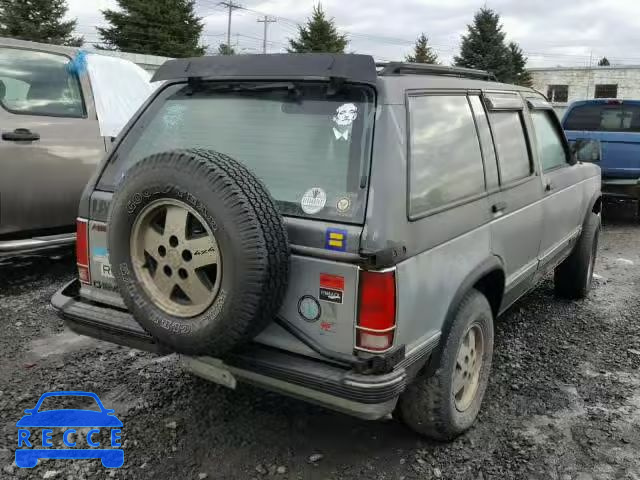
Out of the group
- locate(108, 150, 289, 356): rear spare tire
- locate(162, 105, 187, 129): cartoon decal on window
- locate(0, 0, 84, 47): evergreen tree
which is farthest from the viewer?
locate(0, 0, 84, 47): evergreen tree

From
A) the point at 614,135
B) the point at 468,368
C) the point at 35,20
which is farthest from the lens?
the point at 35,20

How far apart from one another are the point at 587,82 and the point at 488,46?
26.3 ft

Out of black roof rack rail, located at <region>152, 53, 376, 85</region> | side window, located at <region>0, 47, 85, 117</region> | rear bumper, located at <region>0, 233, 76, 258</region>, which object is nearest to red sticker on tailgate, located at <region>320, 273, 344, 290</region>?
black roof rack rail, located at <region>152, 53, 376, 85</region>

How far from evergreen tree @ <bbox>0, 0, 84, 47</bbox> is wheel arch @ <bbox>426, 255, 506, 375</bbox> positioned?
30.0 metres

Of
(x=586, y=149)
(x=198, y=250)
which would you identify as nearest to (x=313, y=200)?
(x=198, y=250)

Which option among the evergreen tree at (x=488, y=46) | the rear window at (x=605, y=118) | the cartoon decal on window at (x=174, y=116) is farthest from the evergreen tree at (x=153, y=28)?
the cartoon decal on window at (x=174, y=116)

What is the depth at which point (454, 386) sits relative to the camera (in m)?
2.87

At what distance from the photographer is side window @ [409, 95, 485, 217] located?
2465mm

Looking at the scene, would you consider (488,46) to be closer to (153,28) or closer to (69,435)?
(153,28)

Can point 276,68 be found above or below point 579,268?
above

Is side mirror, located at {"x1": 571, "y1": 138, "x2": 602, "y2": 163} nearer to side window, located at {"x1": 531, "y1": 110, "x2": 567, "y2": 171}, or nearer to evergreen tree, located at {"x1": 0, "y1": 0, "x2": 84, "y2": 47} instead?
side window, located at {"x1": 531, "y1": 110, "x2": 567, "y2": 171}

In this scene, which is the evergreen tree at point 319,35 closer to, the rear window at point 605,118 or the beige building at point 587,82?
the beige building at point 587,82

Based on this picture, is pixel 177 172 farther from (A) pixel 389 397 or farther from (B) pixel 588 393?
(B) pixel 588 393

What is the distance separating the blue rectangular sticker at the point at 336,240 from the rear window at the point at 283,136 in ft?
0.19
